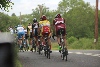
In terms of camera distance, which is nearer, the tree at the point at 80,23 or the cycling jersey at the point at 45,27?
the cycling jersey at the point at 45,27

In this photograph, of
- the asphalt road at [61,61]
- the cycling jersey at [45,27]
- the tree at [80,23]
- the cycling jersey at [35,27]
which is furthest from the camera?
the tree at [80,23]

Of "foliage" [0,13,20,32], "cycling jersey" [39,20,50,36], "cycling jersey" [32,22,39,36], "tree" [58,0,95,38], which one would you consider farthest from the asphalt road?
"tree" [58,0,95,38]

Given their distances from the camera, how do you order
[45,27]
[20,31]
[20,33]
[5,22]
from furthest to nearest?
[5,22] < [20,33] < [20,31] < [45,27]

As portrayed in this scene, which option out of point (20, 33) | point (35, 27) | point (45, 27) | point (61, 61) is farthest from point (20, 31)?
point (61, 61)

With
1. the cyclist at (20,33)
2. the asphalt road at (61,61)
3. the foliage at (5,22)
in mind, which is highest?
the foliage at (5,22)

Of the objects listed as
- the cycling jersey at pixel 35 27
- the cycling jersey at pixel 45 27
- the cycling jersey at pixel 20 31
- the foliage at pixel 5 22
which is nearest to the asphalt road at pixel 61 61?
the cycling jersey at pixel 45 27

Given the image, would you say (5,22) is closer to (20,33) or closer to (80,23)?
(20,33)

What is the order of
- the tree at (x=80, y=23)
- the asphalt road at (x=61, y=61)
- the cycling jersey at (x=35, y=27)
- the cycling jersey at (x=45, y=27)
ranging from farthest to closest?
the tree at (x=80, y=23), the cycling jersey at (x=35, y=27), the cycling jersey at (x=45, y=27), the asphalt road at (x=61, y=61)

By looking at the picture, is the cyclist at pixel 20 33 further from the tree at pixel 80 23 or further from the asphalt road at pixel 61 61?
the tree at pixel 80 23

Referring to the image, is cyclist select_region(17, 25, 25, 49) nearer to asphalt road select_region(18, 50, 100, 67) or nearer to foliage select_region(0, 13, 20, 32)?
foliage select_region(0, 13, 20, 32)

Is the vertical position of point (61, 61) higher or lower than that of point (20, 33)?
lower

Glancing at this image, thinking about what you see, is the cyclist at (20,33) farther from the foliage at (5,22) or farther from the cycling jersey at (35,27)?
the cycling jersey at (35,27)

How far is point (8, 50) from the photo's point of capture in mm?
4625

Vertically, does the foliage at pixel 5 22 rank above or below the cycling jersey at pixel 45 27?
above
